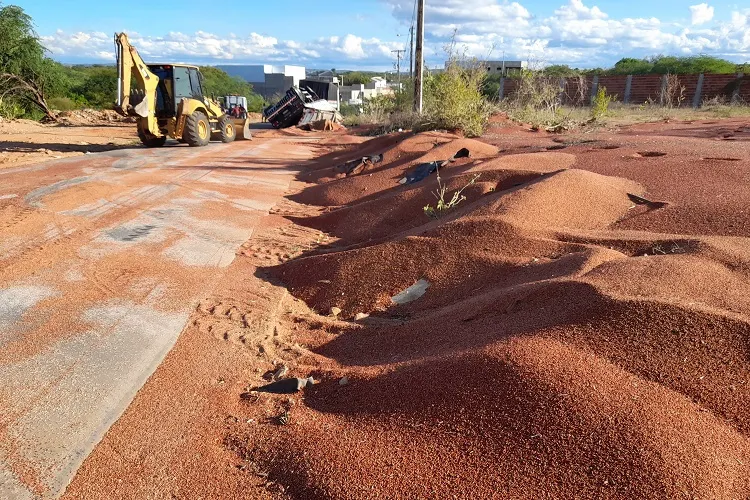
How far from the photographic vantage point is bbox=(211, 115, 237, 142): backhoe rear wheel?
21281 mm

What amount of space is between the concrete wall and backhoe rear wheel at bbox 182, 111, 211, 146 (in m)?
16.4

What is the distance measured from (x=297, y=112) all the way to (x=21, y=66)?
14.6 metres

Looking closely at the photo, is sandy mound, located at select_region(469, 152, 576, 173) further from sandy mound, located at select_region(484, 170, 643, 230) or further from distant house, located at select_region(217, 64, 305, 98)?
distant house, located at select_region(217, 64, 305, 98)

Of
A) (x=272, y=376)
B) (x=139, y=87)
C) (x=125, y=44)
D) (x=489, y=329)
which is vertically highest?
(x=125, y=44)

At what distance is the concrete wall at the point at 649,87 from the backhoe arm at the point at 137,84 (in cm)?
1865

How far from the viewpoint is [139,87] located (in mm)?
16812

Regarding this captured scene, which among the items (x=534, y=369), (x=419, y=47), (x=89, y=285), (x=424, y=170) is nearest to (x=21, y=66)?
(x=419, y=47)

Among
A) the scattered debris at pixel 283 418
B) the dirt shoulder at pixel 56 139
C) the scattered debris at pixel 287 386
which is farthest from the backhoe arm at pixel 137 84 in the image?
the scattered debris at pixel 283 418

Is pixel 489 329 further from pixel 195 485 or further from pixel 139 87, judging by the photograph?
pixel 139 87

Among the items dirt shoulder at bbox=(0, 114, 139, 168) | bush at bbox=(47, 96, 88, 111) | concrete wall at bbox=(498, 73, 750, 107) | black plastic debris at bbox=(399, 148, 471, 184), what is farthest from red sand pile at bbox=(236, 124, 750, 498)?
bush at bbox=(47, 96, 88, 111)

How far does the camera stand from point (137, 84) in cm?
1702

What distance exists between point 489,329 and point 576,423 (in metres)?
1.39

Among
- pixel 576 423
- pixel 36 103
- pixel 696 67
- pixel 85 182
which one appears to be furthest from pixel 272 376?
pixel 696 67

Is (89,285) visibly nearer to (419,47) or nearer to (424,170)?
(424,170)
